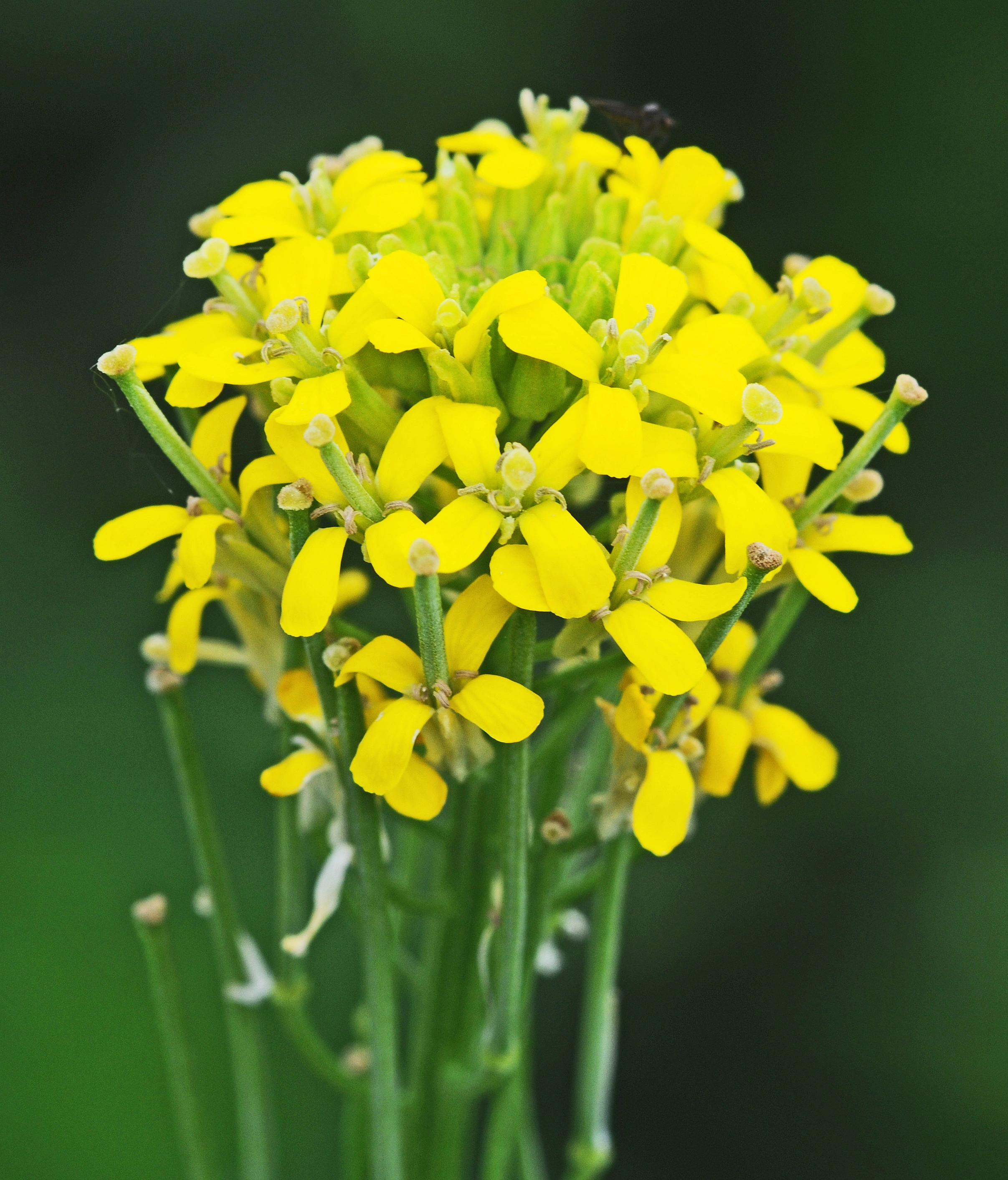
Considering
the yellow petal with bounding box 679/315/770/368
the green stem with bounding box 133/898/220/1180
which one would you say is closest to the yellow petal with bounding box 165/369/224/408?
the yellow petal with bounding box 679/315/770/368

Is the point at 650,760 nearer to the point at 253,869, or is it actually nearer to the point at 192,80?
the point at 253,869

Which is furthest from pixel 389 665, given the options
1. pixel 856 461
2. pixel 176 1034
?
pixel 176 1034

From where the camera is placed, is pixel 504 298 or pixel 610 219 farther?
pixel 610 219

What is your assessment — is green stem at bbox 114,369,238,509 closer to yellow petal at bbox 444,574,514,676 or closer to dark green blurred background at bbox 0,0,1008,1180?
yellow petal at bbox 444,574,514,676

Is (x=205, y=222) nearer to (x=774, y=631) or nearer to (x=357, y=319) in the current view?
(x=357, y=319)

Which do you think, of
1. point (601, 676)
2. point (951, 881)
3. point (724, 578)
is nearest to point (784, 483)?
point (724, 578)
